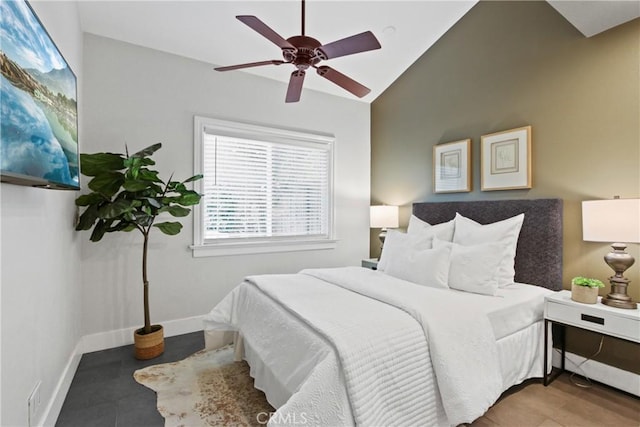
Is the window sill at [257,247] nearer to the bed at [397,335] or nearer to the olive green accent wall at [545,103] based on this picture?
the bed at [397,335]

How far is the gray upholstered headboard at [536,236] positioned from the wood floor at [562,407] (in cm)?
77

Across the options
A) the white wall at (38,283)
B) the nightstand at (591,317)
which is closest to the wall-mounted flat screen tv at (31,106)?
the white wall at (38,283)

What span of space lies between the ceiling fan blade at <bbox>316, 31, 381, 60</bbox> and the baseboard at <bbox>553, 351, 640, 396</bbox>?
2.84 m

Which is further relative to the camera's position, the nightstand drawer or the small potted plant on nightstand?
the small potted plant on nightstand

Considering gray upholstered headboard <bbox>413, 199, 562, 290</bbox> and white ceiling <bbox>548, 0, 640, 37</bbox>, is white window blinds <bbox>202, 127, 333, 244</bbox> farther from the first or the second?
white ceiling <bbox>548, 0, 640, 37</bbox>

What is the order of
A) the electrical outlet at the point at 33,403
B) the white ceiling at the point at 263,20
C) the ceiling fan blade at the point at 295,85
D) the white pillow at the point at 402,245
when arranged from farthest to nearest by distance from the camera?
1. the white pillow at the point at 402,245
2. the white ceiling at the point at 263,20
3. the ceiling fan blade at the point at 295,85
4. the electrical outlet at the point at 33,403

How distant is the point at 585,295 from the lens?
2158 mm

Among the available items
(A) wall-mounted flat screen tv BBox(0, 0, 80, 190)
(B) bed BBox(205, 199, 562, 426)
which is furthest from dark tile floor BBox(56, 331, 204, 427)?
(A) wall-mounted flat screen tv BBox(0, 0, 80, 190)

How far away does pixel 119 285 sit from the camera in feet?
9.77

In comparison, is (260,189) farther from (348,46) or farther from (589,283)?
(589,283)

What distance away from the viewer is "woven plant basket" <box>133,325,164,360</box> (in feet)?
8.78

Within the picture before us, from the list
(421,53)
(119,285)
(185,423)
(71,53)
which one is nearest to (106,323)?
(119,285)

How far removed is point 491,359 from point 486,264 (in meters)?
0.79

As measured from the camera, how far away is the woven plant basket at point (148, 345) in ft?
8.78
